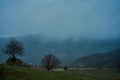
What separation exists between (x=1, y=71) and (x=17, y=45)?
55.0m

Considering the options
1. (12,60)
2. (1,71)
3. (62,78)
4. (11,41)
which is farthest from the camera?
(11,41)

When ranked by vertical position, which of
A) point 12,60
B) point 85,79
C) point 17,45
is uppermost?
point 17,45

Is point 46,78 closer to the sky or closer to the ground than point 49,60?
closer to the ground

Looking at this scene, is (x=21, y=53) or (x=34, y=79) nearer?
(x=34, y=79)

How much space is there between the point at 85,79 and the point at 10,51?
47.6 metres

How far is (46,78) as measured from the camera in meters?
49.3

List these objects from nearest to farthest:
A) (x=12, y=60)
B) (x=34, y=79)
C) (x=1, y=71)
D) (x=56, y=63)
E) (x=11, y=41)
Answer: (x=1, y=71) < (x=34, y=79) < (x=12, y=60) < (x=11, y=41) < (x=56, y=63)

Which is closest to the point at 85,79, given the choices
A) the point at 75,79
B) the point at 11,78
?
the point at 75,79

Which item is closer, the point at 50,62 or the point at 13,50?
the point at 13,50

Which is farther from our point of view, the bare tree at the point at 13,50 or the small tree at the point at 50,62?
the small tree at the point at 50,62

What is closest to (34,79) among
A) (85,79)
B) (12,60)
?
(85,79)

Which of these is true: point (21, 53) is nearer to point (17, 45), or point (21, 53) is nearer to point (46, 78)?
point (17, 45)

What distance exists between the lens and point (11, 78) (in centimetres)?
4369

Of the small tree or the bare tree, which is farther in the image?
the small tree
